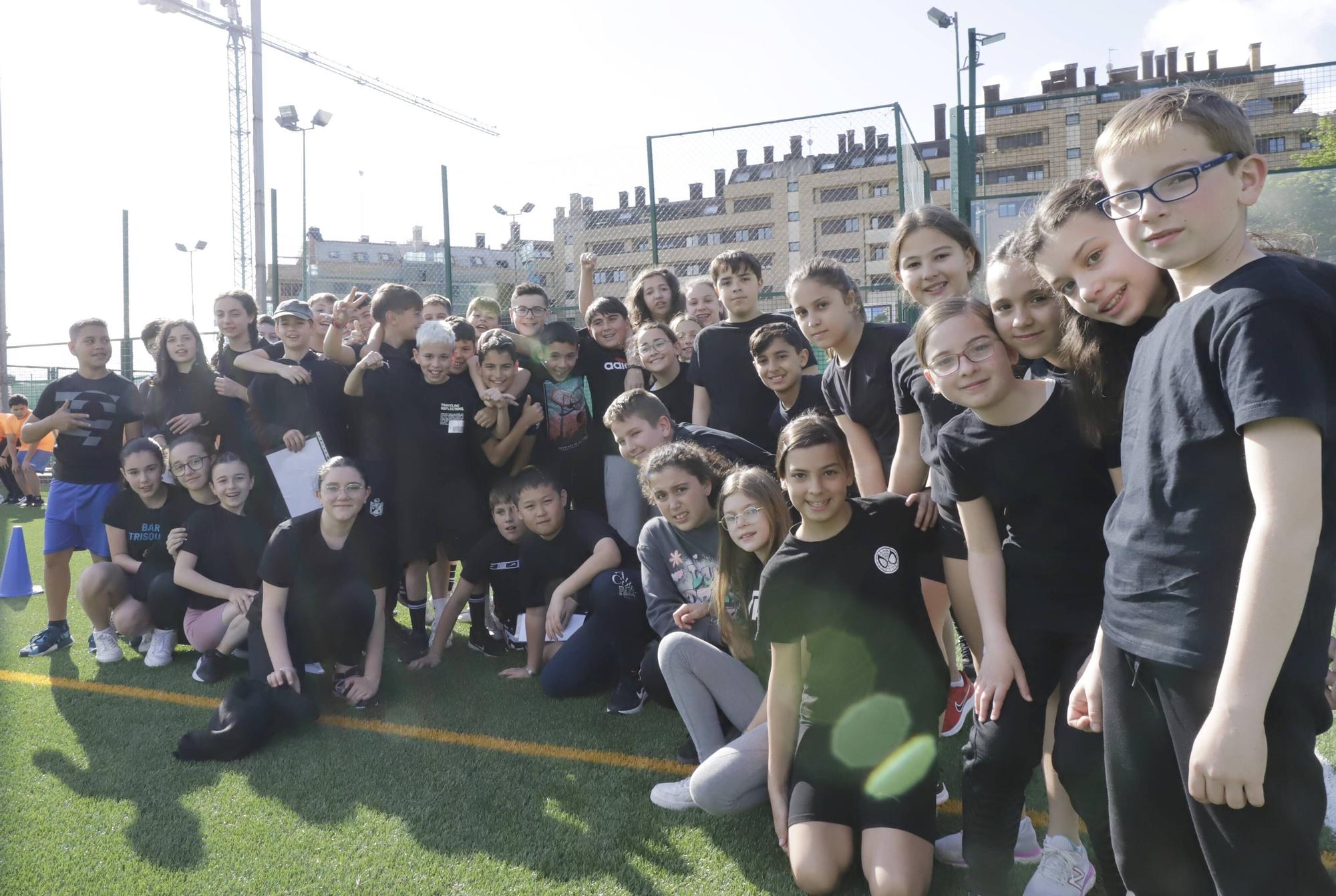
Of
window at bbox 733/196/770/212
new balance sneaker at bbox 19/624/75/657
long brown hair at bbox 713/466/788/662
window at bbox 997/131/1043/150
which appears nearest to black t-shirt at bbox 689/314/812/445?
long brown hair at bbox 713/466/788/662

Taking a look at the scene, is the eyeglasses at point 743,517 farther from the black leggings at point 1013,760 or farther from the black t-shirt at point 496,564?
the black t-shirt at point 496,564

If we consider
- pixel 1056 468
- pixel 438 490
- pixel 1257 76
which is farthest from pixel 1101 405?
pixel 1257 76

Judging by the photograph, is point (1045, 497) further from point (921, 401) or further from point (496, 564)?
point (496, 564)

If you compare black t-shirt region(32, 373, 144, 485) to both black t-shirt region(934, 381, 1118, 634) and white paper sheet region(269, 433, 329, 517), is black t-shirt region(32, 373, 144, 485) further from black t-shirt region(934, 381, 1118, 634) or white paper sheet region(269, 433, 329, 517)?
black t-shirt region(934, 381, 1118, 634)

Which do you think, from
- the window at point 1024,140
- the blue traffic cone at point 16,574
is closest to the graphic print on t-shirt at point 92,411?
the blue traffic cone at point 16,574

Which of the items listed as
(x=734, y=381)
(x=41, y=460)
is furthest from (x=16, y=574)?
(x=41, y=460)

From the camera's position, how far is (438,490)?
190 inches

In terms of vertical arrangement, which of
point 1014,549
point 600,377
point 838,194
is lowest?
point 1014,549

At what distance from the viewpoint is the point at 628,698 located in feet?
12.6

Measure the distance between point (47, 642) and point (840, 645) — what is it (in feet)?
15.6

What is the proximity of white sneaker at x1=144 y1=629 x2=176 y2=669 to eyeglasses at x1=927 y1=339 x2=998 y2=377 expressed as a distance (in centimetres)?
446

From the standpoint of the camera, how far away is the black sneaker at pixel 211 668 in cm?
443

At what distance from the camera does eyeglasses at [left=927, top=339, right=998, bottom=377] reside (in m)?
2.11

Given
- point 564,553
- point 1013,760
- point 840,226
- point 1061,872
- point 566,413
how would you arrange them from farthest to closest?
1. point 840,226
2. point 566,413
3. point 564,553
4. point 1061,872
5. point 1013,760
